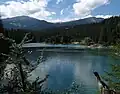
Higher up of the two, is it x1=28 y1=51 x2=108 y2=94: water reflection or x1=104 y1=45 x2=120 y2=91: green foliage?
x1=104 y1=45 x2=120 y2=91: green foliage

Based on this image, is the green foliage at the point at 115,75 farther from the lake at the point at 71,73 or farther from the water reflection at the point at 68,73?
the water reflection at the point at 68,73

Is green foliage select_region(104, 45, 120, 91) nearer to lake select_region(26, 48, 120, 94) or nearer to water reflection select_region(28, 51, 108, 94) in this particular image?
lake select_region(26, 48, 120, 94)

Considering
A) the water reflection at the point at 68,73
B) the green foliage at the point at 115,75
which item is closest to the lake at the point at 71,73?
the water reflection at the point at 68,73

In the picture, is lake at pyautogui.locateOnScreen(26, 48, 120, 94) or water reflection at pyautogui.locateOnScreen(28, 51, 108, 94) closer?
lake at pyautogui.locateOnScreen(26, 48, 120, 94)

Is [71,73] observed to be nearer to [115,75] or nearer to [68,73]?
[68,73]

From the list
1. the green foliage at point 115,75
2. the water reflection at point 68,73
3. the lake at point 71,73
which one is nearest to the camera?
the green foliage at point 115,75

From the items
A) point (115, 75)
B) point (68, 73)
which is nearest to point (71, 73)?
point (68, 73)

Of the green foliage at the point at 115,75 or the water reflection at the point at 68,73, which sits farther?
the water reflection at the point at 68,73

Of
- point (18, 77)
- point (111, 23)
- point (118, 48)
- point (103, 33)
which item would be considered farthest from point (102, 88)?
point (111, 23)

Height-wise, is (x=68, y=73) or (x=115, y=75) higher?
(x=115, y=75)

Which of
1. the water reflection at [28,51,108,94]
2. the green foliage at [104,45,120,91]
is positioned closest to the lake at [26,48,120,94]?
the water reflection at [28,51,108,94]

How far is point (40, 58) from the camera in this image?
20.3 feet

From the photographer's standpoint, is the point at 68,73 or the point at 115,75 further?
the point at 68,73

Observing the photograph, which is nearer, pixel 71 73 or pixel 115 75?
pixel 115 75
